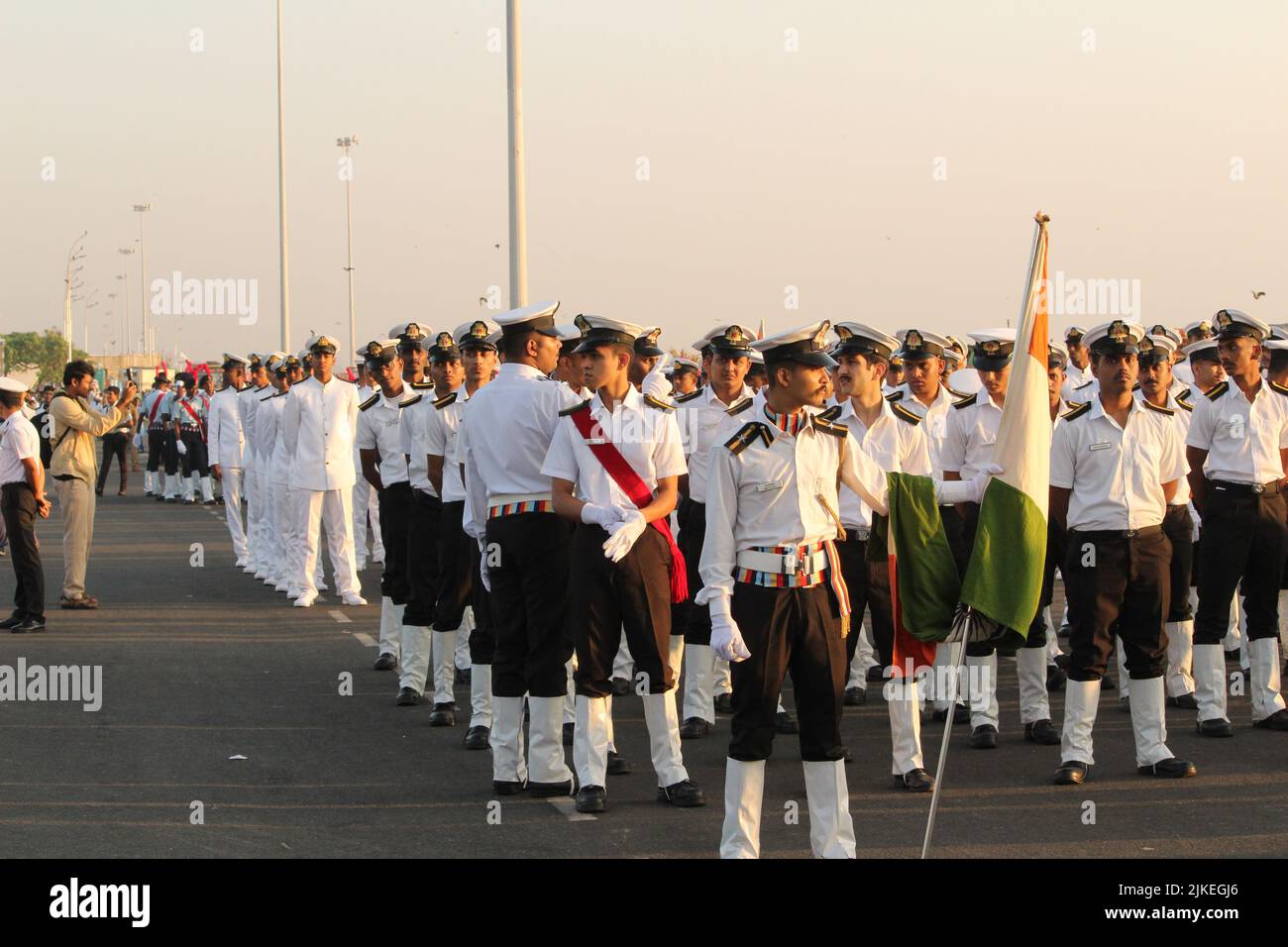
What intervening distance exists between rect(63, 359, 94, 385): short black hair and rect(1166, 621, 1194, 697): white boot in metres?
10.9

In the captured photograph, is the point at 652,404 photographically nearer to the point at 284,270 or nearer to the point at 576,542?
the point at 576,542

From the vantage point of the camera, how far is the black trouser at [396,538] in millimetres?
11625

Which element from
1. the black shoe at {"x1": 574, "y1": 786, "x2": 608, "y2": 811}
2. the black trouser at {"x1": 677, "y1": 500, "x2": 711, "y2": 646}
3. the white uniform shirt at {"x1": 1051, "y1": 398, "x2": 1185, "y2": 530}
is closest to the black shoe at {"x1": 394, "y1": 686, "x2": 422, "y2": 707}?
the black trouser at {"x1": 677, "y1": 500, "x2": 711, "y2": 646}

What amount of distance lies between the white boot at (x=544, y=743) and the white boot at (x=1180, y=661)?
4432mm

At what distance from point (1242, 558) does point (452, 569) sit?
5.12m

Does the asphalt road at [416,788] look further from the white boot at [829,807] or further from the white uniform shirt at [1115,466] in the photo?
the white uniform shirt at [1115,466]

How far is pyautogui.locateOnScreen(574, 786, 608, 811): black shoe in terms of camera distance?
315 inches

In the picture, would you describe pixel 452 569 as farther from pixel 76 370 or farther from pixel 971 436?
pixel 76 370

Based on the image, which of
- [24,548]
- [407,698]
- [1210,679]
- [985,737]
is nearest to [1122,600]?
[985,737]

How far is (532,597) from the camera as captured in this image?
8.34 metres

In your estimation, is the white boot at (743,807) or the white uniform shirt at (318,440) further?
the white uniform shirt at (318,440)

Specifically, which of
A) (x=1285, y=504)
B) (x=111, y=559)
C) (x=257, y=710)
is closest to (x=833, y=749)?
(x=1285, y=504)

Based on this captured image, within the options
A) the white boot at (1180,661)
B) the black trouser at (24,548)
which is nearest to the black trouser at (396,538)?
the black trouser at (24,548)
